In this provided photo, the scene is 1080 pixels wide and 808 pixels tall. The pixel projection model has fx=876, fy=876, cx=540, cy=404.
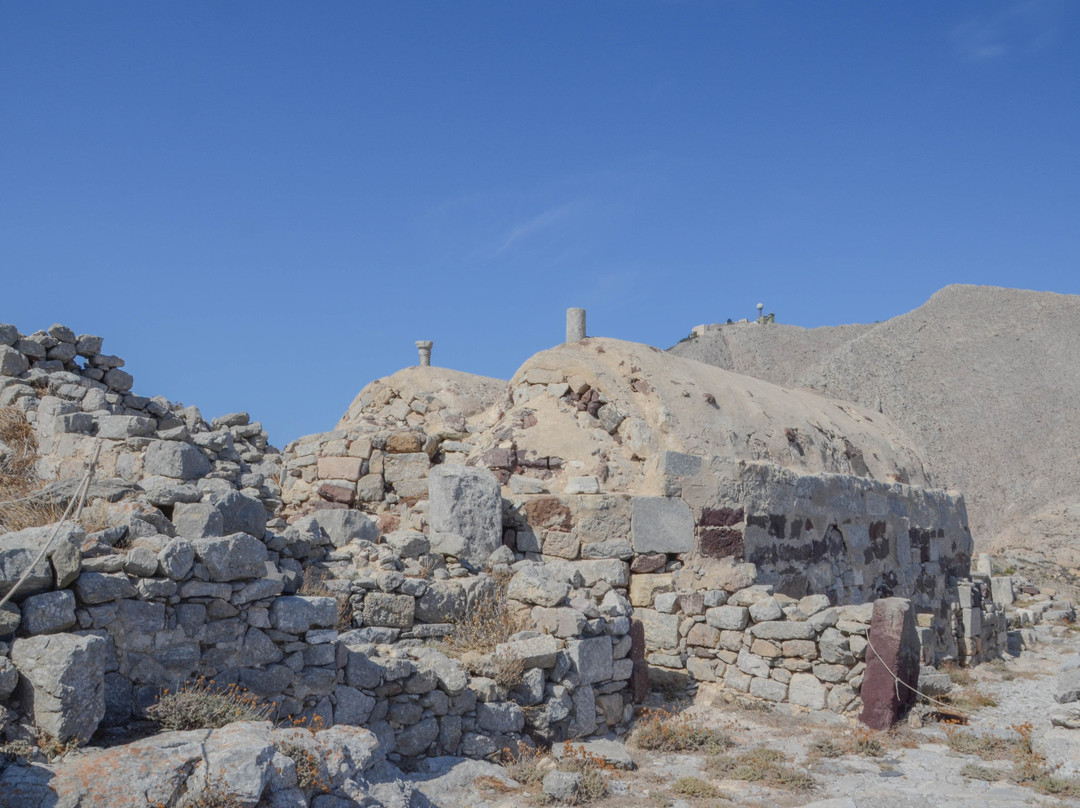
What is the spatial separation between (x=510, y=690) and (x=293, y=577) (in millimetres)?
1691

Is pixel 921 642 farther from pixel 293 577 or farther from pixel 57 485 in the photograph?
pixel 57 485

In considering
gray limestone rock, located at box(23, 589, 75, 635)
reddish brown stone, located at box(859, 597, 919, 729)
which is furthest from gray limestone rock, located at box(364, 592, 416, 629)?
reddish brown stone, located at box(859, 597, 919, 729)

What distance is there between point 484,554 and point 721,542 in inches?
88.5

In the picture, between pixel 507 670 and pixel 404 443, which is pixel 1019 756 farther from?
pixel 404 443

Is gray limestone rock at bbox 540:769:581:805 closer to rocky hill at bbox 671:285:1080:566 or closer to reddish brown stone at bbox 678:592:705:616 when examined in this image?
reddish brown stone at bbox 678:592:705:616

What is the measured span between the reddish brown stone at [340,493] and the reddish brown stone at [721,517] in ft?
12.0

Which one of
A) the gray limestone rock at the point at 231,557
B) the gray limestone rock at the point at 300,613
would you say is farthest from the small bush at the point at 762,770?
the gray limestone rock at the point at 231,557

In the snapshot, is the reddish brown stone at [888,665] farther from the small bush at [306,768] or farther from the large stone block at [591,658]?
the small bush at [306,768]

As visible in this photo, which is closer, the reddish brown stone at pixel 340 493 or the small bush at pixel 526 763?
the small bush at pixel 526 763

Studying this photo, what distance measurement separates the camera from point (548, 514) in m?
8.38

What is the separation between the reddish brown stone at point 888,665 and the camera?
687 centimetres

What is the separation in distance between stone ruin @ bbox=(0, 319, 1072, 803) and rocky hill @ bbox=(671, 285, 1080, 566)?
17168 millimetres

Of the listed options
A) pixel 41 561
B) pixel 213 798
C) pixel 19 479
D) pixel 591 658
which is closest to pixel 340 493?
pixel 19 479

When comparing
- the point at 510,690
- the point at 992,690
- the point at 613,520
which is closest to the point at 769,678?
the point at 613,520
